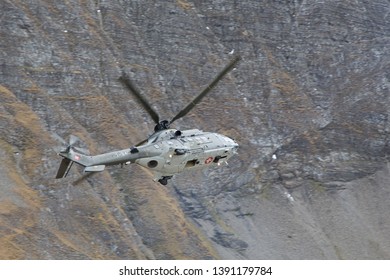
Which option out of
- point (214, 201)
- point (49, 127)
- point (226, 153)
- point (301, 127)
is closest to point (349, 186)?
point (301, 127)

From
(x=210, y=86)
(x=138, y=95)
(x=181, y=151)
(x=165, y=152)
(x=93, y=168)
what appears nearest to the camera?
(x=93, y=168)

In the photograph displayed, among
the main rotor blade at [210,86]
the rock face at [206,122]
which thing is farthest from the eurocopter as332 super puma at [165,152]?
the rock face at [206,122]

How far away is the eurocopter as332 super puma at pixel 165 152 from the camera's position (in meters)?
56.8

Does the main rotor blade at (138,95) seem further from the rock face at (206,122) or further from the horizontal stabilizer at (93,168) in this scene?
the rock face at (206,122)

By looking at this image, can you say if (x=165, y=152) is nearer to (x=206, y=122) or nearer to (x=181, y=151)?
(x=181, y=151)

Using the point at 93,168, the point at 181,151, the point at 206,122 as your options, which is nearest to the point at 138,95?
the point at 181,151

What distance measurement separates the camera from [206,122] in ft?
309

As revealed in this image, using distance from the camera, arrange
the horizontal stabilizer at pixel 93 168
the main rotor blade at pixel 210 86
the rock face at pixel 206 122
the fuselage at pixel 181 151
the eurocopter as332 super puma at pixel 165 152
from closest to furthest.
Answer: the horizontal stabilizer at pixel 93 168 < the eurocopter as332 super puma at pixel 165 152 < the fuselage at pixel 181 151 < the main rotor blade at pixel 210 86 < the rock face at pixel 206 122

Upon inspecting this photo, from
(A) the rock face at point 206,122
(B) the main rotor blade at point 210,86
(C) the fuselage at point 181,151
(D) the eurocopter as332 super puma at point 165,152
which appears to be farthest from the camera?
(A) the rock face at point 206,122

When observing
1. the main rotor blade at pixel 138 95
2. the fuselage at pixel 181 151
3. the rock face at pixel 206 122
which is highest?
the main rotor blade at pixel 138 95

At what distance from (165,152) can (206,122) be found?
34900 millimetres

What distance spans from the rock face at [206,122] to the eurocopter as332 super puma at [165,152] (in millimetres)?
15557

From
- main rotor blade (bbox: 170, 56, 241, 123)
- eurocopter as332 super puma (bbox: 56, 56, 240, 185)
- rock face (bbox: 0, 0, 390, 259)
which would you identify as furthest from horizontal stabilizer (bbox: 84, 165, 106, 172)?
rock face (bbox: 0, 0, 390, 259)

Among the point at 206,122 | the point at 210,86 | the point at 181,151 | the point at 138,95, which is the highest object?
the point at 210,86
